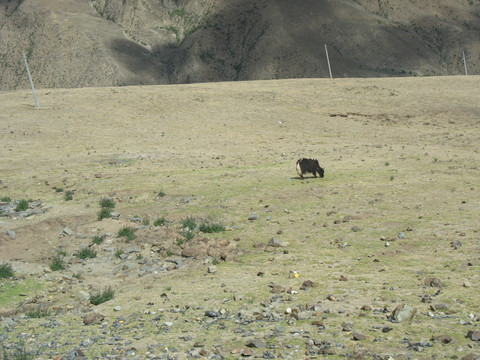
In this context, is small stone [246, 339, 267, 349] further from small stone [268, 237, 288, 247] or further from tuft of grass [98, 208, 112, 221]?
tuft of grass [98, 208, 112, 221]

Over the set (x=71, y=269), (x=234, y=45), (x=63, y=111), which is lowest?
(x=71, y=269)

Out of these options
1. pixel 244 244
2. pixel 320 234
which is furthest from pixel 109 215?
pixel 320 234

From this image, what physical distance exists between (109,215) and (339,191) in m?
7.01

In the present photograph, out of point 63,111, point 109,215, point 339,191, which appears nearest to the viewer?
point 109,215

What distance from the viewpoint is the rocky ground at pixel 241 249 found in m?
7.87

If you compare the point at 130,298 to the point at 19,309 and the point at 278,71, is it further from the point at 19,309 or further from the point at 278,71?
the point at 278,71

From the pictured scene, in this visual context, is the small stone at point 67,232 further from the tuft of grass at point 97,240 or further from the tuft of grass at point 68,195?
the tuft of grass at point 68,195

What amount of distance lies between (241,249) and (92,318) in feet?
13.6

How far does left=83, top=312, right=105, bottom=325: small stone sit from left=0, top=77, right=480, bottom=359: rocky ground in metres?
0.07

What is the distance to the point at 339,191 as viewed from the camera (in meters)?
16.3

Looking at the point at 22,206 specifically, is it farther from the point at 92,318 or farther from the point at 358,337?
the point at 358,337

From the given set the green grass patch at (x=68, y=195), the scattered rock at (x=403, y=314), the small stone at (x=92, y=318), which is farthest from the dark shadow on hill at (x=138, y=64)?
the scattered rock at (x=403, y=314)

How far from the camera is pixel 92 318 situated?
8.97 m

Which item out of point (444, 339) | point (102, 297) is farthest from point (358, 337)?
point (102, 297)
